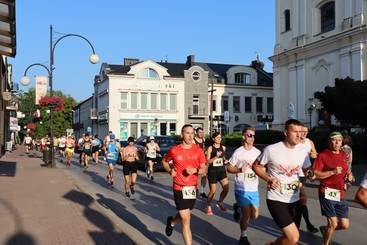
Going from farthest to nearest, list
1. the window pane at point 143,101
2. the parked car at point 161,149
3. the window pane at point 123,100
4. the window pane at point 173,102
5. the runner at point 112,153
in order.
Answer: the window pane at point 173,102 → the window pane at point 143,101 → the window pane at point 123,100 → the parked car at point 161,149 → the runner at point 112,153

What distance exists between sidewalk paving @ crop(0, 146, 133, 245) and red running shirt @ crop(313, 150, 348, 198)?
2951mm

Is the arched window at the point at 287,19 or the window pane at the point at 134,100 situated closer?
the arched window at the point at 287,19

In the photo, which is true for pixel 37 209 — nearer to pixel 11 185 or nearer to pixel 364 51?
pixel 11 185

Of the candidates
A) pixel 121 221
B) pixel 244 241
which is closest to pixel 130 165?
pixel 121 221

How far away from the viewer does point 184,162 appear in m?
7.28

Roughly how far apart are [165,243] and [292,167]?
286 centimetres

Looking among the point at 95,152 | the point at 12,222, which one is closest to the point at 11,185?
the point at 12,222

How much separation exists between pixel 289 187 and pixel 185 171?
1709 millimetres

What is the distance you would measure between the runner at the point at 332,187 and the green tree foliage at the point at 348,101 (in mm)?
21981

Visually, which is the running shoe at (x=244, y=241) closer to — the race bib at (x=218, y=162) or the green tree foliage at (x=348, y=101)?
the race bib at (x=218, y=162)

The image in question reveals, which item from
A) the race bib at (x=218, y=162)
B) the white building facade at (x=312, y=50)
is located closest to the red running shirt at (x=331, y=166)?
the race bib at (x=218, y=162)

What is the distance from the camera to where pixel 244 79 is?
6919 centimetres

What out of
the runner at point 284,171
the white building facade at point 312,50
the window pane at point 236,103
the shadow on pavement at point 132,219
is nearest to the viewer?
the runner at point 284,171

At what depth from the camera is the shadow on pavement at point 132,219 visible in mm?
8375
